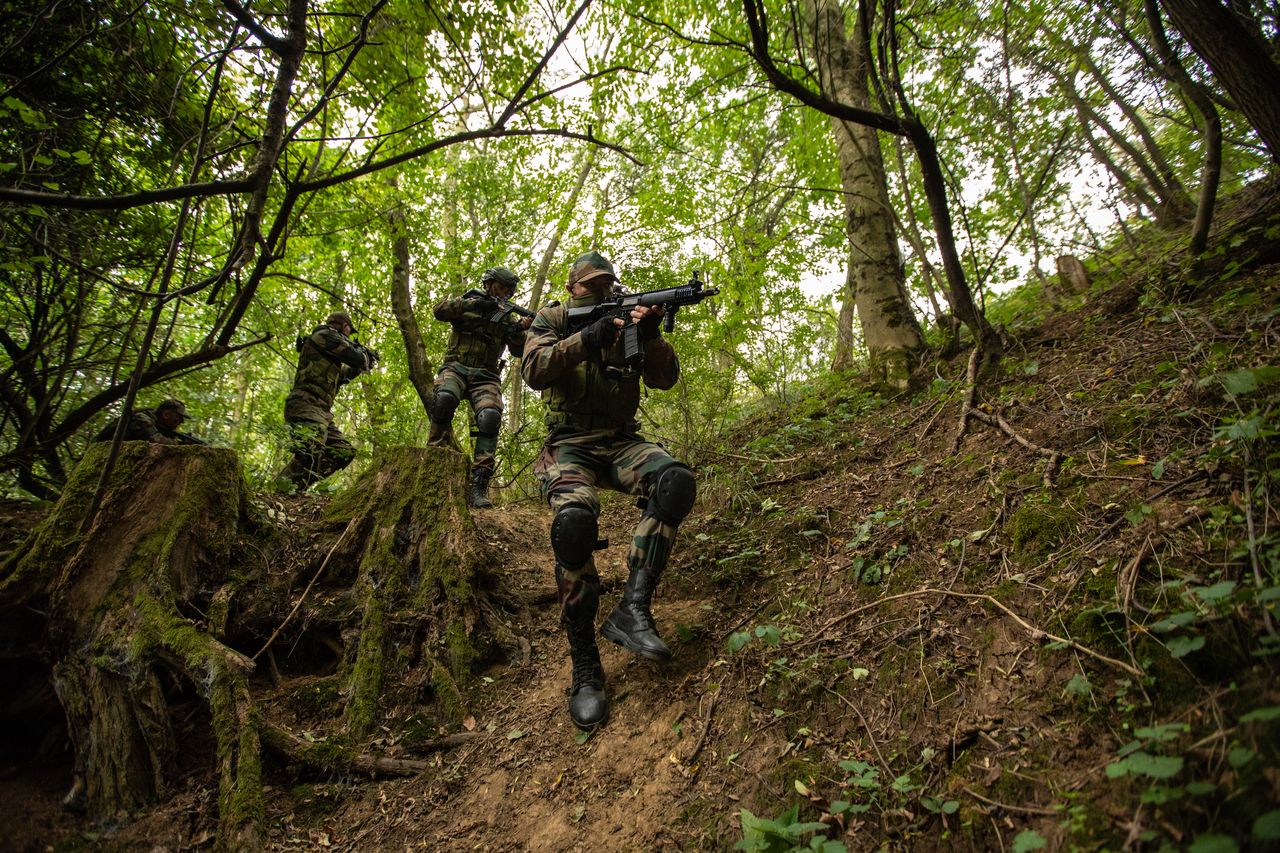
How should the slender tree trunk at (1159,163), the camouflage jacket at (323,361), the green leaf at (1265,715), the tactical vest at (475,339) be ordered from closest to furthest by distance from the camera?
the green leaf at (1265,715)
the tactical vest at (475,339)
the slender tree trunk at (1159,163)
the camouflage jacket at (323,361)

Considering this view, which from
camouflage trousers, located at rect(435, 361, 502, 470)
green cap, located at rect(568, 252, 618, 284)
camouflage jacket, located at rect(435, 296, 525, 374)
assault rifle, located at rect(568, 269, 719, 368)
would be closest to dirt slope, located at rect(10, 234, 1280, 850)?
assault rifle, located at rect(568, 269, 719, 368)

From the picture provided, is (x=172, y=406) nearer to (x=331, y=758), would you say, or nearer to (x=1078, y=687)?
(x=331, y=758)

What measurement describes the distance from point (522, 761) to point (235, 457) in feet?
8.98

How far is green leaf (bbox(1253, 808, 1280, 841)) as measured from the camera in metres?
0.92

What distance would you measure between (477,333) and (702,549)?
12.1ft

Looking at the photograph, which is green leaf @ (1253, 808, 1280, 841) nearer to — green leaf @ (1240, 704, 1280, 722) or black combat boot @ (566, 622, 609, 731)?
green leaf @ (1240, 704, 1280, 722)

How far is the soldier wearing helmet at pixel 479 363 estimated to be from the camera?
18.4ft

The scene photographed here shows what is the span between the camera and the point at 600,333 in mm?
3242

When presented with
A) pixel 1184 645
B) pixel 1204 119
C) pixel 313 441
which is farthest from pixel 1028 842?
pixel 313 441

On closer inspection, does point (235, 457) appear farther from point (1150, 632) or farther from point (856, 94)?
point (856, 94)

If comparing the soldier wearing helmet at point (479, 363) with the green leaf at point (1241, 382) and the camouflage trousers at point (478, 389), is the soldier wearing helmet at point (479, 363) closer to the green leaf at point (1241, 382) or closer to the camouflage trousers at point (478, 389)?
the camouflage trousers at point (478, 389)

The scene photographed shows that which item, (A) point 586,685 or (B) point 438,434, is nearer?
(A) point 586,685

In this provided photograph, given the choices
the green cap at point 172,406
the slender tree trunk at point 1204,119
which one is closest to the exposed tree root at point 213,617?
the green cap at point 172,406

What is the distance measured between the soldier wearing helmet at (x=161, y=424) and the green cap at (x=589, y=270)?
5.07 meters
